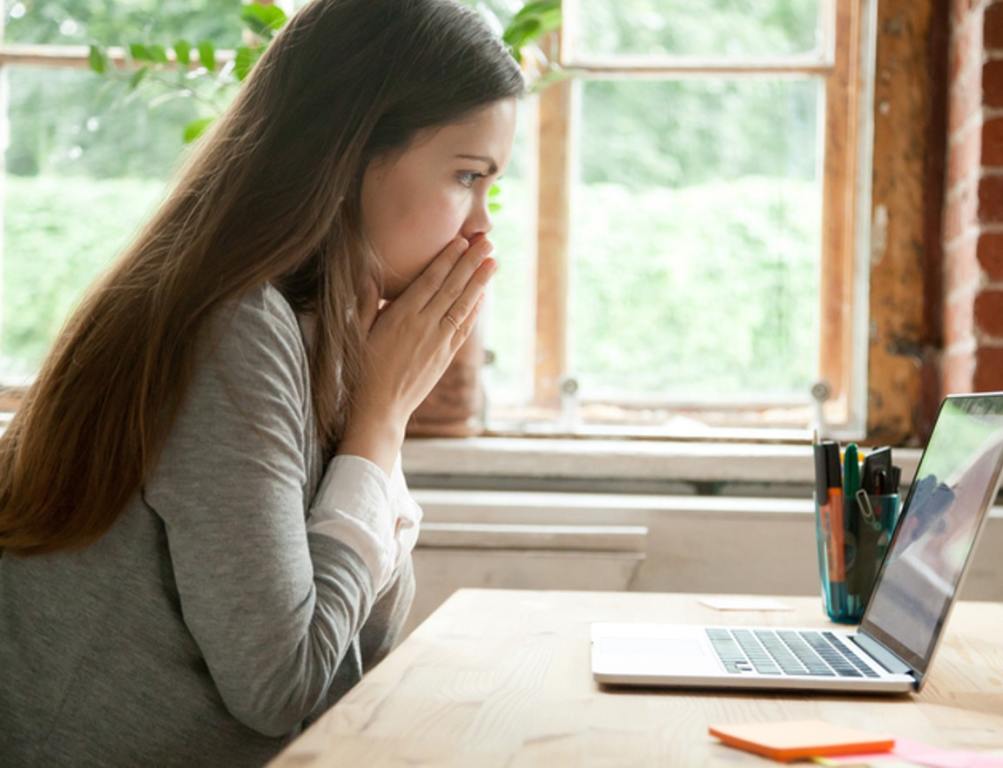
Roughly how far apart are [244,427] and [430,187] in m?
0.35

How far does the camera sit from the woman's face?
1.16 metres

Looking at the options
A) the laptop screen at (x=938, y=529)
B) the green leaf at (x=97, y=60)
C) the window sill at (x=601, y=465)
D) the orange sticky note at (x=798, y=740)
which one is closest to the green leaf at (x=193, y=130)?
the green leaf at (x=97, y=60)

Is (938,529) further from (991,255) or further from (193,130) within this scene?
(193,130)

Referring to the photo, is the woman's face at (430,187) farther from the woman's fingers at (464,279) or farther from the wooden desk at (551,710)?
the wooden desk at (551,710)

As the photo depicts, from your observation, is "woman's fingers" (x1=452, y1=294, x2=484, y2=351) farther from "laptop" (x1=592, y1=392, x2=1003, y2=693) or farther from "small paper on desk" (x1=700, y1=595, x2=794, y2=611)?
"small paper on desk" (x1=700, y1=595, x2=794, y2=611)

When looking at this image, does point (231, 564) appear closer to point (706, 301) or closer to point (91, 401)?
point (91, 401)

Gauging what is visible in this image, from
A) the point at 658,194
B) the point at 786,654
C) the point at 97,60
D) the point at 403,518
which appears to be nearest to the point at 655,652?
the point at 786,654

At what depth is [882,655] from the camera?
1.06 m

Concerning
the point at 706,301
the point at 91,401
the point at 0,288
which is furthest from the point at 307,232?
the point at 0,288

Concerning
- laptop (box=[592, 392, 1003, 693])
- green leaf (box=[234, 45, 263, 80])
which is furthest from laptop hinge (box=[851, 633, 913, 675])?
green leaf (box=[234, 45, 263, 80])

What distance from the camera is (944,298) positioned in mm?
2082

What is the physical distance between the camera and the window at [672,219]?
2.22m

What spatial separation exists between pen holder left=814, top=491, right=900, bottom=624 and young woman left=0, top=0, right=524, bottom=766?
1.62 feet

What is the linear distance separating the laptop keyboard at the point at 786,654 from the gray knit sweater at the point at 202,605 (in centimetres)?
33
